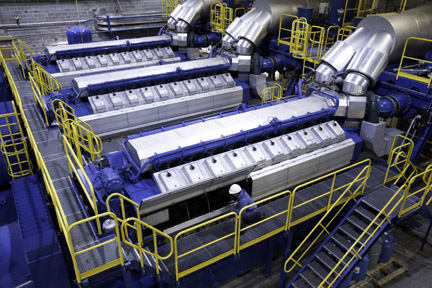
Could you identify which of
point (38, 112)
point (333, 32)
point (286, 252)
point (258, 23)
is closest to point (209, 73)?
point (258, 23)

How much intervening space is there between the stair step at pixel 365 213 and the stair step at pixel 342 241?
21.9 inches

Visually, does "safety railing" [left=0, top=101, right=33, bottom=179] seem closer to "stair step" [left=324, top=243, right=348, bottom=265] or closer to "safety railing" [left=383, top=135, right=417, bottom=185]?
"stair step" [left=324, top=243, right=348, bottom=265]

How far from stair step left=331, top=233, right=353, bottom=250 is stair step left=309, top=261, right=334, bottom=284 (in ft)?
1.72

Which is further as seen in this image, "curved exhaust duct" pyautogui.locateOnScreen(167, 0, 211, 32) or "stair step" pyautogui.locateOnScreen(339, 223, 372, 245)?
"curved exhaust duct" pyautogui.locateOnScreen(167, 0, 211, 32)

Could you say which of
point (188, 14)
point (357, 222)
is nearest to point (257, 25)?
point (188, 14)

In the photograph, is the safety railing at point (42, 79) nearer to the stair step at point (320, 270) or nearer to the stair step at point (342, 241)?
the stair step at point (320, 270)

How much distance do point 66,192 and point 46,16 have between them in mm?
11727

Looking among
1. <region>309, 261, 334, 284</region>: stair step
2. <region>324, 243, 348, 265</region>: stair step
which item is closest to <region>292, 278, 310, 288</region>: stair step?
<region>309, 261, 334, 284</region>: stair step

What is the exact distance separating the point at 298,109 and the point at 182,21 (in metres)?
8.37

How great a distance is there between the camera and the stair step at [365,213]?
6605mm

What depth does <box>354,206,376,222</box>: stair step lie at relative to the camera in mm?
6605

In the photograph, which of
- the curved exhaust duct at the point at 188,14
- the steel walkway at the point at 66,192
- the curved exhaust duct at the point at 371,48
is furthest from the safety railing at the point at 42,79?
the curved exhaust duct at the point at 371,48

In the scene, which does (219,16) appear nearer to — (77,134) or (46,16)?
(46,16)

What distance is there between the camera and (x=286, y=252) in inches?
251
